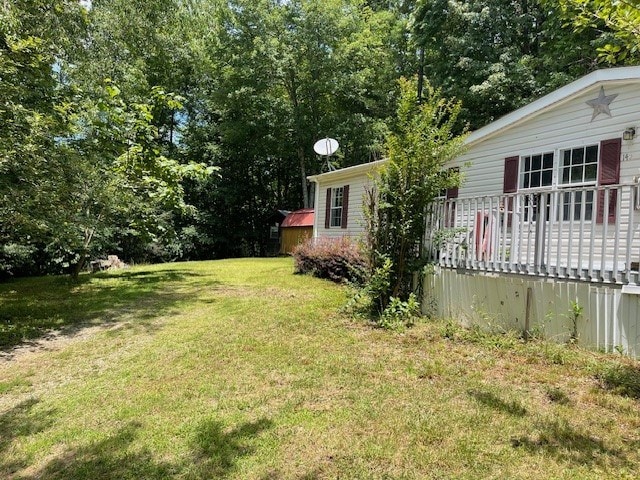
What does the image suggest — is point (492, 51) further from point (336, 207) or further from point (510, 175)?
point (510, 175)

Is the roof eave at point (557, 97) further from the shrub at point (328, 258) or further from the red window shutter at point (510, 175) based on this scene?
the shrub at point (328, 258)

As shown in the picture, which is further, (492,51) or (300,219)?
(300,219)

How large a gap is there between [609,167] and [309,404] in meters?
6.04

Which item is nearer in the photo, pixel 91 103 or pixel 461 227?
pixel 461 227

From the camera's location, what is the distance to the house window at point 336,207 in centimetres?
1341

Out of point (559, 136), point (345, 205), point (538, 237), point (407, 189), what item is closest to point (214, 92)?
point (345, 205)

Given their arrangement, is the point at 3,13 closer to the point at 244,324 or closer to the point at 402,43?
the point at 244,324

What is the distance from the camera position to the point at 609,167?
650cm

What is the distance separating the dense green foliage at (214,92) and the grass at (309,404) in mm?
2869

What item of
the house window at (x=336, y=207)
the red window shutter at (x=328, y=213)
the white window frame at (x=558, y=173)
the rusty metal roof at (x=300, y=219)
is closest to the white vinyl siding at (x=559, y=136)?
the white window frame at (x=558, y=173)

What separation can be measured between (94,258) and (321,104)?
43.9ft

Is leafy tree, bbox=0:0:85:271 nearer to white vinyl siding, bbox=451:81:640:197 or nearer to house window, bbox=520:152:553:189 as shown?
white vinyl siding, bbox=451:81:640:197

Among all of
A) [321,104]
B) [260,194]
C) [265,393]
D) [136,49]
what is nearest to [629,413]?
[265,393]

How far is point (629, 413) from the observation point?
303 cm
